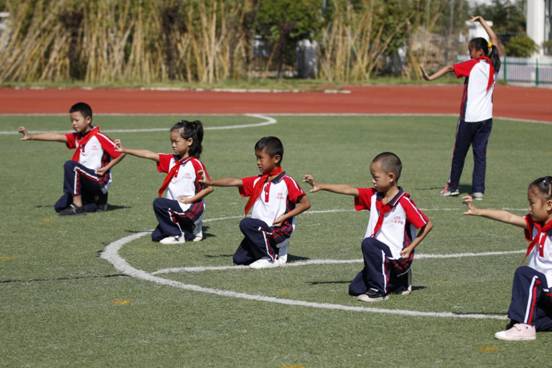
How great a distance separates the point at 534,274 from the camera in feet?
22.5

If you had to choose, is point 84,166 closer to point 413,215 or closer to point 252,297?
point 252,297

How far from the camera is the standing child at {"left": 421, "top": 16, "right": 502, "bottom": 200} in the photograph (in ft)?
44.8

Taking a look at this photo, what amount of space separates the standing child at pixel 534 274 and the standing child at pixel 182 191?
3.77m

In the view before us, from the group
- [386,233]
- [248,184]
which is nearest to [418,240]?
[386,233]

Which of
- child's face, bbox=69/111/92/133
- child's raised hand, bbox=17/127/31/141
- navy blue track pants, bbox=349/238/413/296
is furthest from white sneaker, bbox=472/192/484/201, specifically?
navy blue track pants, bbox=349/238/413/296

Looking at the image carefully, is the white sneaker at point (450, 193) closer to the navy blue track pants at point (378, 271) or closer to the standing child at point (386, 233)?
the standing child at point (386, 233)

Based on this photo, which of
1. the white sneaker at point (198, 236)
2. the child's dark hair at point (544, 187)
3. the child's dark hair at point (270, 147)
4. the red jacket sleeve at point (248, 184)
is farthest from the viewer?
the white sneaker at point (198, 236)

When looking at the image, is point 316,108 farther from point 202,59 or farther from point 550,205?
point 550,205

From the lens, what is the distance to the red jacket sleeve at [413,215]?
25.8ft

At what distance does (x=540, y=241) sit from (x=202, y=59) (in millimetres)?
32254

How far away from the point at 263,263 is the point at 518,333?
2.79m

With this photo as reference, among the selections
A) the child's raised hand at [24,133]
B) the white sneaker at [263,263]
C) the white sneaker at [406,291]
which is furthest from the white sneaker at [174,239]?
the white sneaker at [406,291]

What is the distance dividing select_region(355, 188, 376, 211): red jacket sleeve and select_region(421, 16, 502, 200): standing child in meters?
5.62

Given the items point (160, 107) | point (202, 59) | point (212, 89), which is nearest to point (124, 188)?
point (160, 107)
